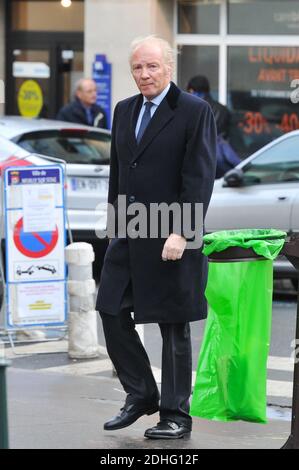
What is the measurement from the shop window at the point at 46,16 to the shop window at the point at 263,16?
258 centimetres

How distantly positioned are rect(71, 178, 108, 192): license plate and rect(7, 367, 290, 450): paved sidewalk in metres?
4.70

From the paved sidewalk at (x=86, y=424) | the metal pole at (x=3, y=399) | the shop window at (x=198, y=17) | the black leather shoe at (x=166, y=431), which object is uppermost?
the shop window at (x=198, y=17)

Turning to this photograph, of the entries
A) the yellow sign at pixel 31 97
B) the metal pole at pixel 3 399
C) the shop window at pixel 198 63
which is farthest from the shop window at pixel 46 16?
the metal pole at pixel 3 399

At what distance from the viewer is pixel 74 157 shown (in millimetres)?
12680

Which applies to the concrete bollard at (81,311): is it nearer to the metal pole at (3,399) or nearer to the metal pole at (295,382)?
the metal pole at (295,382)

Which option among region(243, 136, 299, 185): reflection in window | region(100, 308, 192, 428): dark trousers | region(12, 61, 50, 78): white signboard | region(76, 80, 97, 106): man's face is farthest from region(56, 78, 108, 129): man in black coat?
region(100, 308, 192, 428): dark trousers

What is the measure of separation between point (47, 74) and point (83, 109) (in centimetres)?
360

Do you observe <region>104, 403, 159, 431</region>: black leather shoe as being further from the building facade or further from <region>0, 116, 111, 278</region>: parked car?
the building facade

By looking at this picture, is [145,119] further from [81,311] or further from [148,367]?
[81,311]

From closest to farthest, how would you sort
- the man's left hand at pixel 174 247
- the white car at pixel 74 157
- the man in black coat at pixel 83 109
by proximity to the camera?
1. the man's left hand at pixel 174 247
2. the white car at pixel 74 157
3. the man in black coat at pixel 83 109

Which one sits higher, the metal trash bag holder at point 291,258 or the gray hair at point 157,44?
the gray hair at point 157,44

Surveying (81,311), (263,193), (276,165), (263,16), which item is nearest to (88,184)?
(263,193)

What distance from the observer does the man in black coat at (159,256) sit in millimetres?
5977

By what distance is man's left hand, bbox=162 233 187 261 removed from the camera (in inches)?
230
